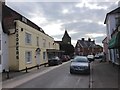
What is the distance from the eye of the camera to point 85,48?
10831 cm

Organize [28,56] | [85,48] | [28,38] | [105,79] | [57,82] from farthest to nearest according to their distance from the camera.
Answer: [85,48], [28,38], [28,56], [105,79], [57,82]

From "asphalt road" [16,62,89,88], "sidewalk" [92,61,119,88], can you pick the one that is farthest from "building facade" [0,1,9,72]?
"sidewalk" [92,61,119,88]

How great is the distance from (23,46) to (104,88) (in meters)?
16.5

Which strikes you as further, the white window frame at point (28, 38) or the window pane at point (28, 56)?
the white window frame at point (28, 38)

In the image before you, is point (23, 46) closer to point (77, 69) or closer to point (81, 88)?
point (77, 69)

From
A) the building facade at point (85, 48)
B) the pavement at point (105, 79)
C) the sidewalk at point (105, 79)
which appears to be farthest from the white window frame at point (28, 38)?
the building facade at point (85, 48)

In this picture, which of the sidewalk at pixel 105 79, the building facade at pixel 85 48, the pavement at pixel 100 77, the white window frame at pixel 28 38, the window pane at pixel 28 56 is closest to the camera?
the sidewalk at pixel 105 79

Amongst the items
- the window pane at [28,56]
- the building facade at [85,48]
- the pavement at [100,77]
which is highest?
the building facade at [85,48]

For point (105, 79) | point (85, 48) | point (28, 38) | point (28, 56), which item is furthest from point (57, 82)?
point (85, 48)

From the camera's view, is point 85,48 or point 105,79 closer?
point 105,79

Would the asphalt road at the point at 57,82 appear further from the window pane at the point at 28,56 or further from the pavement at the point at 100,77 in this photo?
the window pane at the point at 28,56

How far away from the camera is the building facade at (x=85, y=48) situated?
107 metres

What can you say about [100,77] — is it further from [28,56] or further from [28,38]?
[28,38]

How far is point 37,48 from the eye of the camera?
33500mm
